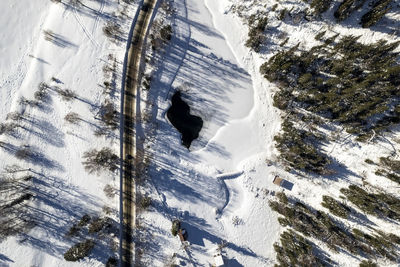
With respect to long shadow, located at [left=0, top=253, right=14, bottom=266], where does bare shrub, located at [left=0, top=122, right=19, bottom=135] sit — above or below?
above

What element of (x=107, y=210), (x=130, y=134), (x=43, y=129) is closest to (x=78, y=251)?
(x=107, y=210)

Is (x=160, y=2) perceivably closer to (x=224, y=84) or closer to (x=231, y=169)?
(x=224, y=84)

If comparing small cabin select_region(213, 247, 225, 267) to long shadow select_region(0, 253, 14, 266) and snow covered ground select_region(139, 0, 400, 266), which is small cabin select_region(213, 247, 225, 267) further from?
long shadow select_region(0, 253, 14, 266)

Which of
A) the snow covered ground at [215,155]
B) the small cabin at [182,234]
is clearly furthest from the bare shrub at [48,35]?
the small cabin at [182,234]

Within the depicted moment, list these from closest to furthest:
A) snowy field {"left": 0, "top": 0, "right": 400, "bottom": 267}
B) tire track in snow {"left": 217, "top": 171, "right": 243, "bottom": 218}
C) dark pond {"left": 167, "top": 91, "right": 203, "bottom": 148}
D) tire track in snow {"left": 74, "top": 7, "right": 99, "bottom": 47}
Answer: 1. snowy field {"left": 0, "top": 0, "right": 400, "bottom": 267}
2. tire track in snow {"left": 74, "top": 7, "right": 99, "bottom": 47}
3. tire track in snow {"left": 217, "top": 171, "right": 243, "bottom": 218}
4. dark pond {"left": 167, "top": 91, "right": 203, "bottom": 148}

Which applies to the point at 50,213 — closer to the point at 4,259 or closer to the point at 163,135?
the point at 4,259

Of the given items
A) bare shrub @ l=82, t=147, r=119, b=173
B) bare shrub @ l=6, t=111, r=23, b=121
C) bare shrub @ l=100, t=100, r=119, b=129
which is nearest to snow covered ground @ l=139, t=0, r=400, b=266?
bare shrub @ l=100, t=100, r=119, b=129

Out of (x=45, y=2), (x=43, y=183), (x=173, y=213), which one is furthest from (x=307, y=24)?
(x=43, y=183)
